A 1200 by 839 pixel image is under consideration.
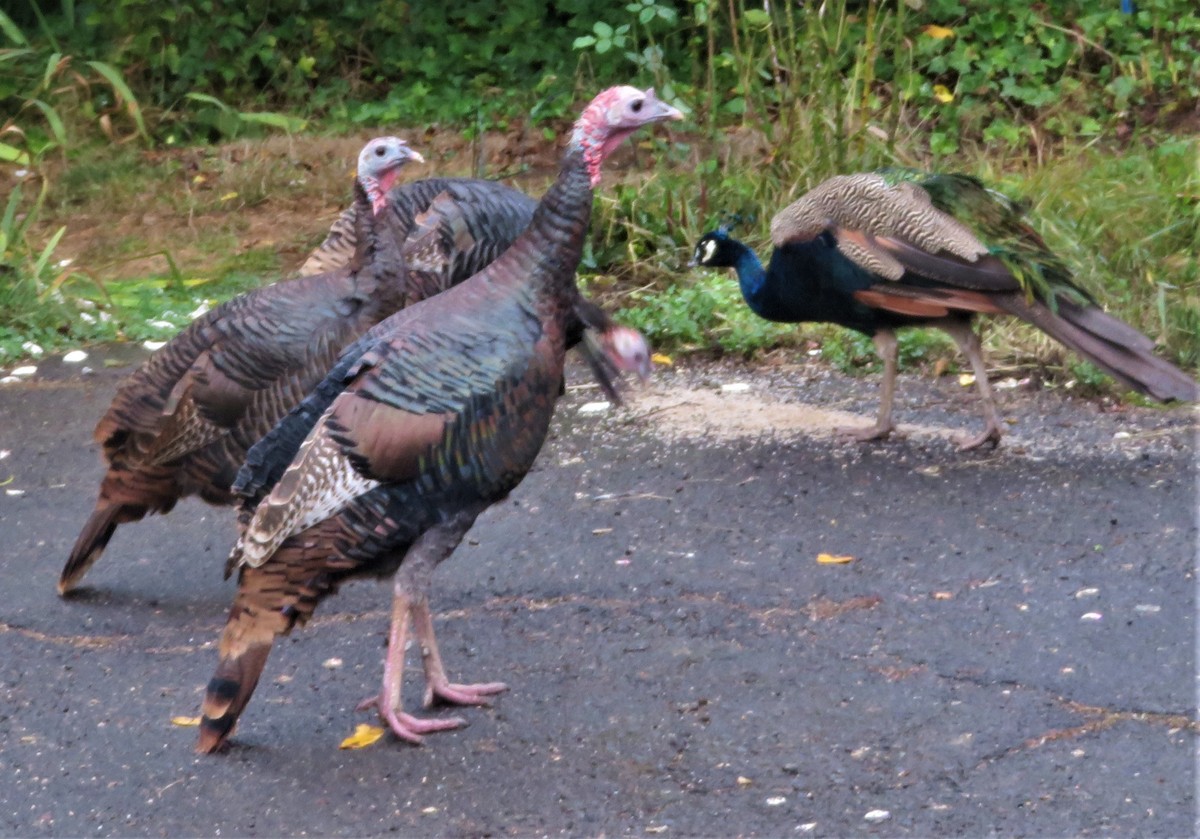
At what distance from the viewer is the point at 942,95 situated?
9422mm

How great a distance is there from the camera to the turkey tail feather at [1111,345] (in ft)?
17.0

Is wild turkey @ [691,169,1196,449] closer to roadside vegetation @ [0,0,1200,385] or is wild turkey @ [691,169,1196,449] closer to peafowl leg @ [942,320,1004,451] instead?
peafowl leg @ [942,320,1004,451]

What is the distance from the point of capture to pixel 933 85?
9.61m

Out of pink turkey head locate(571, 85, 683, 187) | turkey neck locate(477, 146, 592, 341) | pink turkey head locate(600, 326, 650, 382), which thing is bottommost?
pink turkey head locate(600, 326, 650, 382)

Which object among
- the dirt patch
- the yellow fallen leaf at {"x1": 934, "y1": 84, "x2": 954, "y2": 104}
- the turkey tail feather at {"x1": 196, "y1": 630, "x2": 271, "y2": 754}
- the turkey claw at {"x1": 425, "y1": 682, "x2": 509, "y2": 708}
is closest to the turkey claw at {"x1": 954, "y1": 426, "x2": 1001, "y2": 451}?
the dirt patch

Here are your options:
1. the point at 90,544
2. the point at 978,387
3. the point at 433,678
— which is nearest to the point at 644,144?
the point at 978,387

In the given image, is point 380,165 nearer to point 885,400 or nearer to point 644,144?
point 885,400

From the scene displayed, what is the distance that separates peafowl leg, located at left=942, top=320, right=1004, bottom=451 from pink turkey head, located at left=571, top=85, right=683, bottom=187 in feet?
6.44

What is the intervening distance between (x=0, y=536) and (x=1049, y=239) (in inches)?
179

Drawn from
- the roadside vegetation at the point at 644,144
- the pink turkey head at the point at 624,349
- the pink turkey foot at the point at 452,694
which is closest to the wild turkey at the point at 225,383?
the pink turkey head at the point at 624,349

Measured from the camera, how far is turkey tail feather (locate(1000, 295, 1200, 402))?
5.17 meters

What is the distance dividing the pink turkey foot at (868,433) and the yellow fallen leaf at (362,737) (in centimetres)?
253

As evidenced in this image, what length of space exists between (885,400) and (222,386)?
2394 millimetres

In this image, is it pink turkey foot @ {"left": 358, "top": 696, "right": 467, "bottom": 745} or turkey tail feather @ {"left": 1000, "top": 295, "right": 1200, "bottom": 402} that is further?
turkey tail feather @ {"left": 1000, "top": 295, "right": 1200, "bottom": 402}
